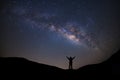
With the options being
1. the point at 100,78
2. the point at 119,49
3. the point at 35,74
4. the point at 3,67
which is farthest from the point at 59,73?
the point at 119,49

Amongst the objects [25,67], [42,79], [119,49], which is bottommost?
[42,79]

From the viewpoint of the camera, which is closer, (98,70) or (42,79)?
(42,79)

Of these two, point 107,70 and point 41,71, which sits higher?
point 107,70

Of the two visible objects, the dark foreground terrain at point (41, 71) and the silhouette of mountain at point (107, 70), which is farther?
the silhouette of mountain at point (107, 70)

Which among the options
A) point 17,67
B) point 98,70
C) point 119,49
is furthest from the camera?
point 119,49

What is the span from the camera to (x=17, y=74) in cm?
2600

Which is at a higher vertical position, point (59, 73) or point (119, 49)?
point (119, 49)

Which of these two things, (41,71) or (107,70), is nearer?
(41,71)

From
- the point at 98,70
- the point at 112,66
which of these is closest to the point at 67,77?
the point at 98,70

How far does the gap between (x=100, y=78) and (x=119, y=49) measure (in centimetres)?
1305

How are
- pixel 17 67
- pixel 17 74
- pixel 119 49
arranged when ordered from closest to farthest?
pixel 17 74 → pixel 17 67 → pixel 119 49

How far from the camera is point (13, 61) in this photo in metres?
29.4

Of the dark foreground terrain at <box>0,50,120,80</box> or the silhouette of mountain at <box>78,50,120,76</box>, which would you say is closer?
the dark foreground terrain at <box>0,50,120,80</box>

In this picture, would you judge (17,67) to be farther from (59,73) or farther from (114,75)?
(114,75)
